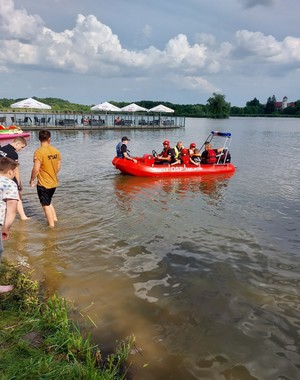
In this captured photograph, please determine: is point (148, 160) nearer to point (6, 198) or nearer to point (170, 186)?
point (170, 186)

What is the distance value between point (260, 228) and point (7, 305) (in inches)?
217

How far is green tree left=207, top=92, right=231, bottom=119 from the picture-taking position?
353ft

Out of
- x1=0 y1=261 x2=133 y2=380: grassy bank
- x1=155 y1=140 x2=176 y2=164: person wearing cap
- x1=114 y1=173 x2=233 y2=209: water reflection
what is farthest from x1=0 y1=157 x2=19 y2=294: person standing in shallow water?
x1=155 y1=140 x2=176 y2=164: person wearing cap

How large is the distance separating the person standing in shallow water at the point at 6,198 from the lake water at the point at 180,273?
1.16m

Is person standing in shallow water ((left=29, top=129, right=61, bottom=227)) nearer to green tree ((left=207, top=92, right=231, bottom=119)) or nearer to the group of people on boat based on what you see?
the group of people on boat

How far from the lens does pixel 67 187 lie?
10.4 metres

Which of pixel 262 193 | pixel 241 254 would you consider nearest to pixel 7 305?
pixel 241 254

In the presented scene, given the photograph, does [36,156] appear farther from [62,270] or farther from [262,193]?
[262,193]

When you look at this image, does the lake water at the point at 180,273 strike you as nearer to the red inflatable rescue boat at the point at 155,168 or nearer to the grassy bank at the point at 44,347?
the grassy bank at the point at 44,347

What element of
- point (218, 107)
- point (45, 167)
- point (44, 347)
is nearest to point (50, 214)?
point (45, 167)

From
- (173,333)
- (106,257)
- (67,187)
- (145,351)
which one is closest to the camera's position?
(145,351)

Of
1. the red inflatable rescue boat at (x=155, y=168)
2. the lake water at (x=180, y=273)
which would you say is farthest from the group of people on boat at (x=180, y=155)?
the lake water at (x=180, y=273)

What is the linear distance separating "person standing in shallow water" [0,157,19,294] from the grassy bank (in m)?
0.42

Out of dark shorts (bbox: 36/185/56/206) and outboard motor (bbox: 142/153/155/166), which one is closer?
dark shorts (bbox: 36/185/56/206)
